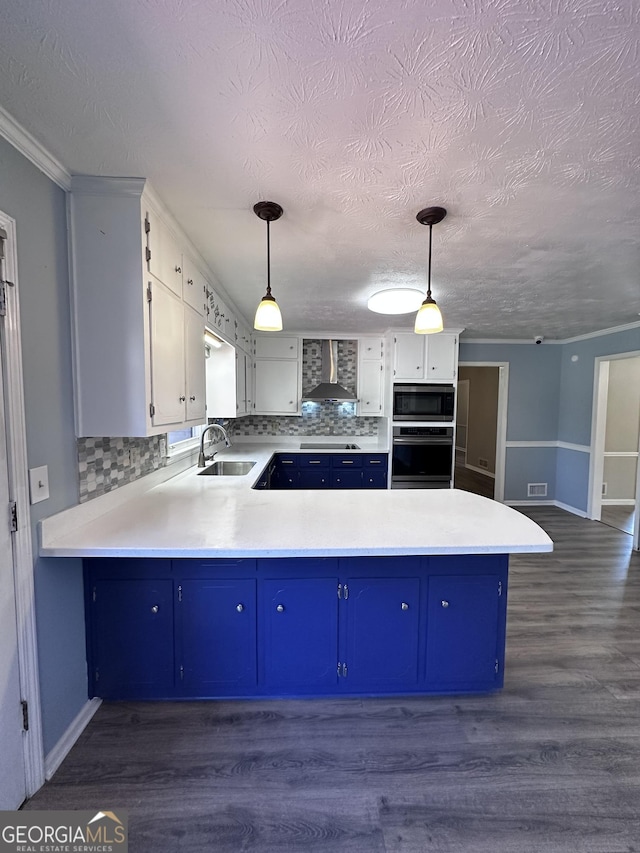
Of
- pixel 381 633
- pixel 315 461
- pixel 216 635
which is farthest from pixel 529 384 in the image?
pixel 216 635

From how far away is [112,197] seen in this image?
4.59 ft

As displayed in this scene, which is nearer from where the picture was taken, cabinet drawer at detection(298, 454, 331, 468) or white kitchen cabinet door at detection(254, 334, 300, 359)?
cabinet drawer at detection(298, 454, 331, 468)

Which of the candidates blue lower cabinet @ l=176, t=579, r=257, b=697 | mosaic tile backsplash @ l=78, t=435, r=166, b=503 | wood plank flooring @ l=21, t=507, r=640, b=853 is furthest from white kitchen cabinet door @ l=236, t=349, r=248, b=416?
wood plank flooring @ l=21, t=507, r=640, b=853

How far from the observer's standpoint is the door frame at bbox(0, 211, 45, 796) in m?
1.12

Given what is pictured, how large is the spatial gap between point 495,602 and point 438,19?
2.07 meters

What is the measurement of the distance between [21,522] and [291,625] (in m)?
1.16

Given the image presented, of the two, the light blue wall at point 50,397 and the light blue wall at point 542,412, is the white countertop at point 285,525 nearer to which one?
the light blue wall at point 50,397

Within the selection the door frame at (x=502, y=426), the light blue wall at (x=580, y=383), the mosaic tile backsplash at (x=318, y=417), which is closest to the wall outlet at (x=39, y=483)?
the mosaic tile backsplash at (x=318, y=417)

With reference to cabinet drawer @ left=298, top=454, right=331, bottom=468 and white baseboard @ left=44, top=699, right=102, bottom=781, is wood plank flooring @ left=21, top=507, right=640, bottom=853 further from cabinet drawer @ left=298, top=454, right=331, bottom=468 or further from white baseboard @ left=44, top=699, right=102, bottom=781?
cabinet drawer @ left=298, top=454, right=331, bottom=468

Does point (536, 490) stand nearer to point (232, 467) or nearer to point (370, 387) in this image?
point (370, 387)

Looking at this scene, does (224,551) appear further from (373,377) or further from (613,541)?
(613,541)

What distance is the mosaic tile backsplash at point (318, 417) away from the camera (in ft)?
14.7

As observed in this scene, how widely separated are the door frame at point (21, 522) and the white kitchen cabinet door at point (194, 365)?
2.82ft

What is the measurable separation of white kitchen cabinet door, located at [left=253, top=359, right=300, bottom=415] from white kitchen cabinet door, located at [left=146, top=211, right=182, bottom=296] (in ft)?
7.92
